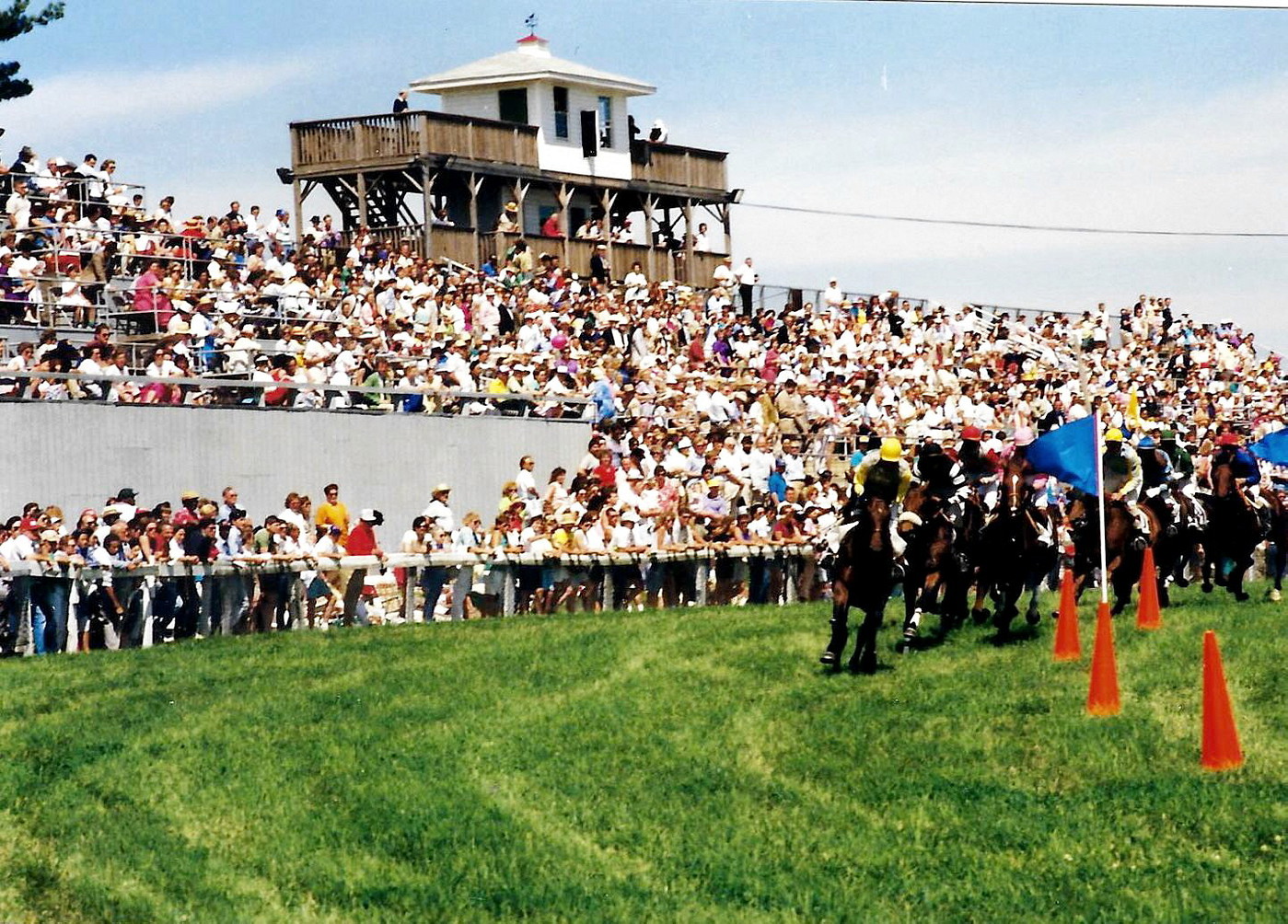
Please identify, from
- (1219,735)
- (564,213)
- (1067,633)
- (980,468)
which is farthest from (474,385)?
(1219,735)

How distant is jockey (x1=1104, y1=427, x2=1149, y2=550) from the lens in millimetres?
23969

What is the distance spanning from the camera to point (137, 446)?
2870cm

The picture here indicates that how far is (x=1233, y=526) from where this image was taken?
25.8 meters

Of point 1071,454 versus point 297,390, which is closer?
point 1071,454

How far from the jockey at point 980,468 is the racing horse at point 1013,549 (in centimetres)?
23

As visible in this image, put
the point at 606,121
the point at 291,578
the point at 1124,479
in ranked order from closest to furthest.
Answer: the point at 1124,479 < the point at 291,578 < the point at 606,121

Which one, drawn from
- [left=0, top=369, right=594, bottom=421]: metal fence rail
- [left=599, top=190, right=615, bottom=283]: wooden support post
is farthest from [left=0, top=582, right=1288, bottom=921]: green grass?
[left=599, top=190, right=615, bottom=283]: wooden support post

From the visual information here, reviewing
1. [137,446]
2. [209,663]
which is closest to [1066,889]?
[209,663]

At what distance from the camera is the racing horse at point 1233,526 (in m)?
25.7

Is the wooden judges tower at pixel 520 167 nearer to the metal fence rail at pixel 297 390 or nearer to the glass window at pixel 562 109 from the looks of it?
the glass window at pixel 562 109

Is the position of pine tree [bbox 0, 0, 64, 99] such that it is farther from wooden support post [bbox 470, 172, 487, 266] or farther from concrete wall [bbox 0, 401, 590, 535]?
wooden support post [bbox 470, 172, 487, 266]

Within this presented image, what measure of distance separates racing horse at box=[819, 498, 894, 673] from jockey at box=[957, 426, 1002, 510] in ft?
8.33

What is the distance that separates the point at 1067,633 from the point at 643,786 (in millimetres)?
5694

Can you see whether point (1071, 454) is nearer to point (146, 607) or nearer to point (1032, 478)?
point (1032, 478)
